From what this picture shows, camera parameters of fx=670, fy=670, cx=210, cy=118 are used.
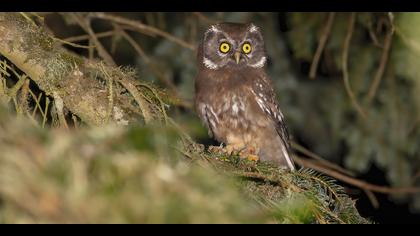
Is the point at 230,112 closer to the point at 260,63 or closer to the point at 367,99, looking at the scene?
the point at 260,63

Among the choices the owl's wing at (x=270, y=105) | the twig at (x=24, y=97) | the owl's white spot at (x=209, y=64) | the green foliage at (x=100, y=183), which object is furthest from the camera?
the owl's white spot at (x=209, y=64)

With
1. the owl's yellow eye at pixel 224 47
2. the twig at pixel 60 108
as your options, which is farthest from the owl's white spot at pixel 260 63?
the twig at pixel 60 108

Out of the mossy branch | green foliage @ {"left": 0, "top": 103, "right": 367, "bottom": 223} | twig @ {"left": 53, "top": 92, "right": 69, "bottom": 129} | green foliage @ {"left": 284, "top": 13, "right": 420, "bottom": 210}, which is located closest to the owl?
green foliage @ {"left": 284, "top": 13, "right": 420, "bottom": 210}

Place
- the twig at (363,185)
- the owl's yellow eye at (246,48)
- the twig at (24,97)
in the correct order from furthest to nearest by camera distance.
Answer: the owl's yellow eye at (246,48)
the twig at (363,185)
the twig at (24,97)

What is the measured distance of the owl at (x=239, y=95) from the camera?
5.22m

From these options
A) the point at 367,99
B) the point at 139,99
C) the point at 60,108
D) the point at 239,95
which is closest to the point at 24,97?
the point at 60,108

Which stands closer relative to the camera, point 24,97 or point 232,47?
point 24,97

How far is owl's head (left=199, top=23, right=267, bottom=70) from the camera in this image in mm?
5723

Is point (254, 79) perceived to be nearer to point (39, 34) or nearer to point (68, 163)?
point (39, 34)

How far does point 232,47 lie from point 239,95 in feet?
2.26

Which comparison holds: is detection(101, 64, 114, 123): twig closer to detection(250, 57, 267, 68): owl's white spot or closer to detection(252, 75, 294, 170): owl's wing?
detection(252, 75, 294, 170): owl's wing

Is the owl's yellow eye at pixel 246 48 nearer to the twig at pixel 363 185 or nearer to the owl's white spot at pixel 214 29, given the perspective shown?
the owl's white spot at pixel 214 29

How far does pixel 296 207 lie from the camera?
2273mm

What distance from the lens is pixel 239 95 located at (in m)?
5.27
